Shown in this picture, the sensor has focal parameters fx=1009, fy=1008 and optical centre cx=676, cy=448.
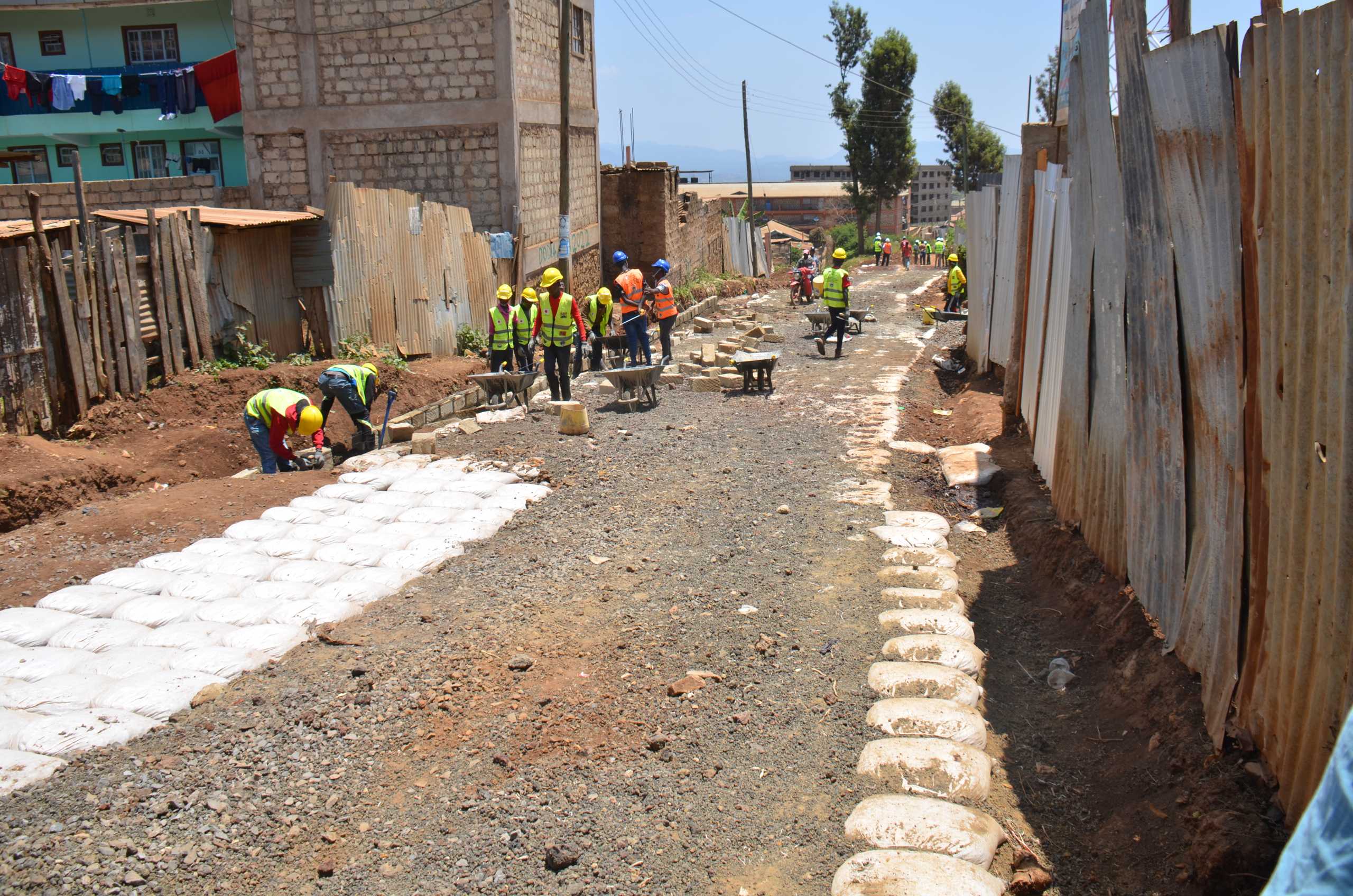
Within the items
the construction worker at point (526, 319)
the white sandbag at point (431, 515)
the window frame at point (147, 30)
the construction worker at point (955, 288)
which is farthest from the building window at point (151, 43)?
the white sandbag at point (431, 515)

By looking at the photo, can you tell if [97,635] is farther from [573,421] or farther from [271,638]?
[573,421]

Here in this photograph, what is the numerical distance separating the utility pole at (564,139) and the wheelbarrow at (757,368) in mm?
5835

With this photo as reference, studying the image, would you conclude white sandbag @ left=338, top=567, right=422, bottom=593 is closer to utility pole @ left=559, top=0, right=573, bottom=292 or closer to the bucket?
the bucket

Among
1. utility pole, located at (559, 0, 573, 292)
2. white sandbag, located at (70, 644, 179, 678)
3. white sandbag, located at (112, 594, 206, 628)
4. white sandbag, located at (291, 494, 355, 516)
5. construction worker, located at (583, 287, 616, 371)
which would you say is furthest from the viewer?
utility pole, located at (559, 0, 573, 292)

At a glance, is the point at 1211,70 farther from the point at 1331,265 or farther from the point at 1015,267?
the point at 1015,267

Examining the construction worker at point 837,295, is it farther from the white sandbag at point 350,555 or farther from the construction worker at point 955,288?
the white sandbag at point 350,555

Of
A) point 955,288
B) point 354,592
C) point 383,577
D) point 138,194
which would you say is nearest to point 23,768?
point 354,592

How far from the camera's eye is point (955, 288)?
64.0 feet

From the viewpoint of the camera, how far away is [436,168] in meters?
17.2

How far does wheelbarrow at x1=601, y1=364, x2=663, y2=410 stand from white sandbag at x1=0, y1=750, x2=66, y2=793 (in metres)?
7.69

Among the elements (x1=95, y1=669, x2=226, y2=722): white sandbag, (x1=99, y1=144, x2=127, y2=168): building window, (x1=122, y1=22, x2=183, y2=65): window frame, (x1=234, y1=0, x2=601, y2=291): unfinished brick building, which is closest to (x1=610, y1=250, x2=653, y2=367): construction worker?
(x1=234, y1=0, x2=601, y2=291): unfinished brick building

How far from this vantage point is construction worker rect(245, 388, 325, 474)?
888 cm

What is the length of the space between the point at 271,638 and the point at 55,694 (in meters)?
0.97

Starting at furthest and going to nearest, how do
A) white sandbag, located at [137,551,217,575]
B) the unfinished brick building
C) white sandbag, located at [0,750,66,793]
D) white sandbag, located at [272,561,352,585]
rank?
the unfinished brick building → white sandbag, located at [137,551,217,575] → white sandbag, located at [272,561,352,585] → white sandbag, located at [0,750,66,793]
